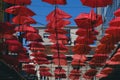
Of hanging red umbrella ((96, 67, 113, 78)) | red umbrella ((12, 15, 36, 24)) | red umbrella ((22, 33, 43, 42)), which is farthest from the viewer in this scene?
hanging red umbrella ((96, 67, 113, 78))

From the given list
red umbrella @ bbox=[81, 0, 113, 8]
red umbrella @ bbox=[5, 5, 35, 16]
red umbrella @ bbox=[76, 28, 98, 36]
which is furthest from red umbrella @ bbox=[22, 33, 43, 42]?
red umbrella @ bbox=[81, 0, 113, 8]

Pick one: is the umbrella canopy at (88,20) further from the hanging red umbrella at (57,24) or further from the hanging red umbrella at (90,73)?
the hanging red umbrella at (90,73)

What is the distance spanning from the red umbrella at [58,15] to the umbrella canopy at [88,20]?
1.06 ft

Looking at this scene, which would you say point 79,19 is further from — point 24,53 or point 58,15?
point 24,53

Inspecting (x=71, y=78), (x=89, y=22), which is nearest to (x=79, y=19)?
(x=89, y=22)

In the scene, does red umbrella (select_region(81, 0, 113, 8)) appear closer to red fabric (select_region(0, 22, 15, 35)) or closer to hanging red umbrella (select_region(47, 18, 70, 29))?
hanging red umbrella (select_region(47, 18, 70, 29))

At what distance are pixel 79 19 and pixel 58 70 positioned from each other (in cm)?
982

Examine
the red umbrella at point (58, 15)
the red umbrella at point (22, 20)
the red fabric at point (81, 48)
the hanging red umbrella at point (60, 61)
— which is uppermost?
the red umbrella at point (58, 15)

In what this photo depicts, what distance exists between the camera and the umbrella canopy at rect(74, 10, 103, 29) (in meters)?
12.0

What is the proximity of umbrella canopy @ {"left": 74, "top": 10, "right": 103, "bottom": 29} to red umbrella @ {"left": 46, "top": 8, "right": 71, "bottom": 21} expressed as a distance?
323 mm

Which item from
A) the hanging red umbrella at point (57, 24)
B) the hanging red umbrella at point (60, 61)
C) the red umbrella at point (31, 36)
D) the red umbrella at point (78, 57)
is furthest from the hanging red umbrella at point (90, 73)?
the hanging red umbrella at point (57, 24)

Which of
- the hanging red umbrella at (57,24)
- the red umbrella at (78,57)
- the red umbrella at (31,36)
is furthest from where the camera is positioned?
the red umbrella at (78,57)

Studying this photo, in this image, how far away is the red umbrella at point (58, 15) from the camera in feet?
38.8

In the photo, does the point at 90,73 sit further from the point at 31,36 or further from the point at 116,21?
the point at 116,21
